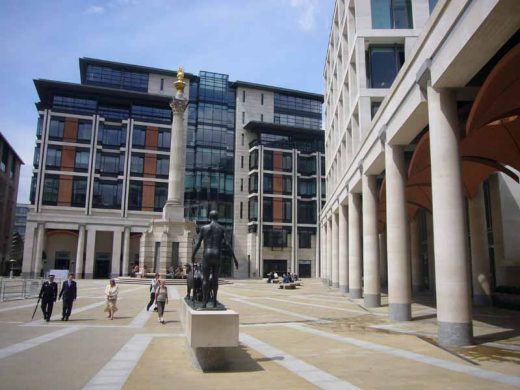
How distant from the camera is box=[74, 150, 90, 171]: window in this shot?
70.4m

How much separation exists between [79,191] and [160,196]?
12.6 metres

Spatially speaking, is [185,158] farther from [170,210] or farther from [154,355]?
[154,355]

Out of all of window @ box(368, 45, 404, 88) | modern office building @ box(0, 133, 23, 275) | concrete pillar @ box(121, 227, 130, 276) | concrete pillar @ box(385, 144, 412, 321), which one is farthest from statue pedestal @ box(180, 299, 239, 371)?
modern office building @ box(0, 133, 23, 275)

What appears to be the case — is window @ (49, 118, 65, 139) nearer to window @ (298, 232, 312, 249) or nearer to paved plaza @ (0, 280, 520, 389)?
window @ (298, 232, 312, 249)

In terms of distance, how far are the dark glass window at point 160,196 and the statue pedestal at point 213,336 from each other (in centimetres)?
6531

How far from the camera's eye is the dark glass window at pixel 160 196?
73.2m

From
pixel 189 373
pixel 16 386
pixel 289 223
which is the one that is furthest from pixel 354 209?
pixel 289 223

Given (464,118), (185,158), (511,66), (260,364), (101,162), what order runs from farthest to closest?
1. (185,158)
2. (101,162)
3. (464,118)
4. (511,66)
5. (260,364)

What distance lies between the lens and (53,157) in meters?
69.5

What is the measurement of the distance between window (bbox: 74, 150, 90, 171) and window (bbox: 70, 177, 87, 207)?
5.93 feet

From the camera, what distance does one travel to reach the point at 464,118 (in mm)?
20109

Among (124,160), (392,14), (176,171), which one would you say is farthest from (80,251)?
(392,14)

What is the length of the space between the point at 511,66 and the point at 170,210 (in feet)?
133

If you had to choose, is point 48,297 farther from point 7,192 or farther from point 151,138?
point 7,192
